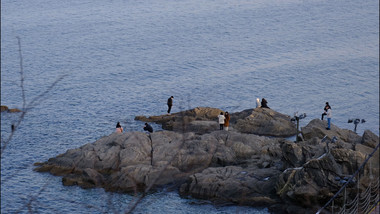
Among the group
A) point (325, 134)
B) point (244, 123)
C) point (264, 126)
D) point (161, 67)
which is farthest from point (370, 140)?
point (161, 67)

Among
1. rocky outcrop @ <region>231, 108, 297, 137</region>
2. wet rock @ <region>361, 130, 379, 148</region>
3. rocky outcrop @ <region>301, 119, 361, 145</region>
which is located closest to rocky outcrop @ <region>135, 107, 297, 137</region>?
rocky outcrop @ <region>231, 108, 297, 137</region>

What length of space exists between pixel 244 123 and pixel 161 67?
29.9 m

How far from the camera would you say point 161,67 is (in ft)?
241

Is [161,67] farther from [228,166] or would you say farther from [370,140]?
[370,140]

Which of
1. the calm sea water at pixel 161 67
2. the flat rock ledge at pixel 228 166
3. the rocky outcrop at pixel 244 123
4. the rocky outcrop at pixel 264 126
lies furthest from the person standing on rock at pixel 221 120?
the calm sea water at pixel 161 67

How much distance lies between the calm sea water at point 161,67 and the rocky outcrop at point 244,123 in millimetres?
2238

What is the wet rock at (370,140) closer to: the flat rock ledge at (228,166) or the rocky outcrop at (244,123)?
the flat rock ledge at (228,166)

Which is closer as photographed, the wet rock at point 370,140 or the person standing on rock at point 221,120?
the wet rock at point 370,140

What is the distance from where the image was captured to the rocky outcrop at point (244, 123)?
4450 centimetres

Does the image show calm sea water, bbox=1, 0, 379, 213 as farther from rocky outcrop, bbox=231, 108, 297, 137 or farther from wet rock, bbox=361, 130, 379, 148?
wet rock, bbox=361, 130, 379, 148

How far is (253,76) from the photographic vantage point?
225 feet

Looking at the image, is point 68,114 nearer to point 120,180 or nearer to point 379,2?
point 120,180

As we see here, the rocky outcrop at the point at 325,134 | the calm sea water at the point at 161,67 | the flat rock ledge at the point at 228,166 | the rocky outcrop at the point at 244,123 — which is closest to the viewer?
the flat rock ledge at the point at 228,166

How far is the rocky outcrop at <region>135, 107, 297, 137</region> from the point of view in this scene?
146 ft
